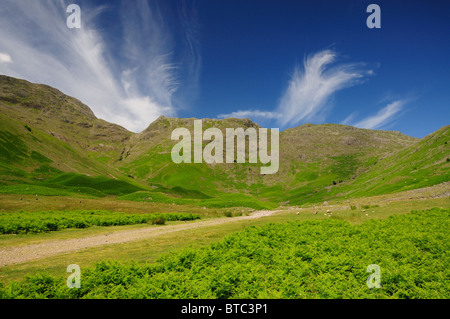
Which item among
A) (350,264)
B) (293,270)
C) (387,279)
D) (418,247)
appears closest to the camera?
(387,279)

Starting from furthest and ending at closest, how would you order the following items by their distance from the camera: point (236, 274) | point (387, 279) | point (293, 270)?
1. point (293, 270)
2. point (236, 274)
3. point (387, 279)

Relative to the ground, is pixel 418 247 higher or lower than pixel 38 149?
lower

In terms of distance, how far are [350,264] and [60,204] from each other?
54892mm

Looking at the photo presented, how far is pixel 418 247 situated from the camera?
14.6 metres
